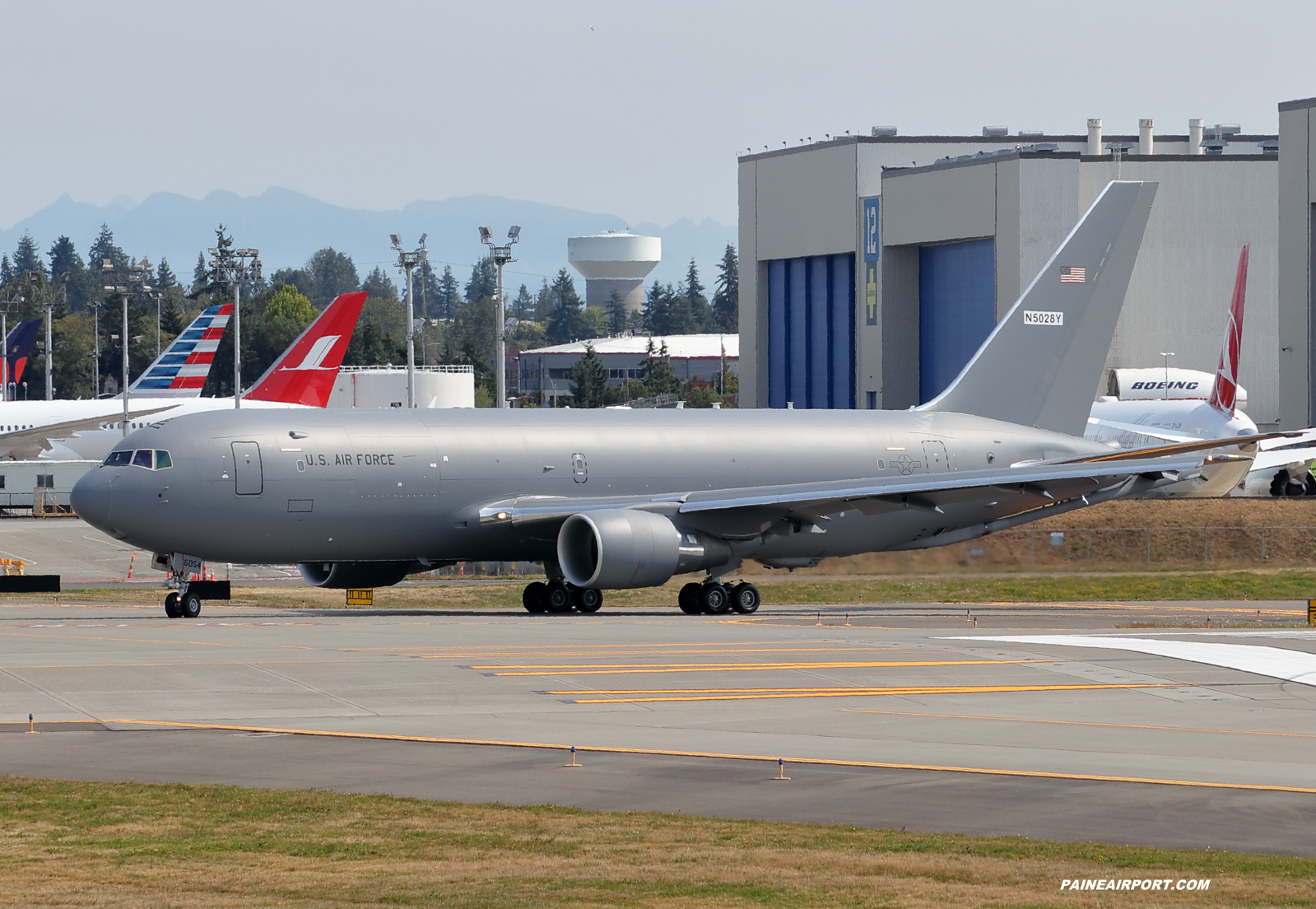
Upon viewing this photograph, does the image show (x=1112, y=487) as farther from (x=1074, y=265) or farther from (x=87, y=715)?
(x=87, y=715)

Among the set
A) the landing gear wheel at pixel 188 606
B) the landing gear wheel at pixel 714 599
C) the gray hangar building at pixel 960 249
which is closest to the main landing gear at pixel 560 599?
the landing gear wheel at pixel 714 599

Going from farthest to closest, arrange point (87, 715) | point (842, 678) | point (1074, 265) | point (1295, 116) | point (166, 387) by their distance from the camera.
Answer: point (166, 387), point (1295, 116), point (1074, 265), point (842, 678), point (87, 715)

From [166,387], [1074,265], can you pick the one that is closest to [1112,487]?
[1074,265]

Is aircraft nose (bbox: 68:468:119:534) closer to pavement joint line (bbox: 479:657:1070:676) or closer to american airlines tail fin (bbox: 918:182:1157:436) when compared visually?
pavement joint line (bbox: 479:657:1070:676)

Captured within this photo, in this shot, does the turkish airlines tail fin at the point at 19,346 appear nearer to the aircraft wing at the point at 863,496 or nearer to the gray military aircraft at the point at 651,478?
the gray military aircraft at the point at 651,478

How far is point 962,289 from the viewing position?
108 metres

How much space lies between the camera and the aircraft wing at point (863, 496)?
40500 millimetres

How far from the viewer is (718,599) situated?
42.0 metres

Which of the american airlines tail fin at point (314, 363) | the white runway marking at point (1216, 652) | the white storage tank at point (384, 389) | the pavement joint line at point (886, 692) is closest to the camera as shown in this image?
the pavement joint line at point (886, 692)

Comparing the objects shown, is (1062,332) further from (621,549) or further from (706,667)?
(706,667)

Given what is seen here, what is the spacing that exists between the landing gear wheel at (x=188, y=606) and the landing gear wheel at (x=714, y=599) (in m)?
11.5

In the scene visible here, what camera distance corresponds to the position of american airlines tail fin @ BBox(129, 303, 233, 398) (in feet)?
345

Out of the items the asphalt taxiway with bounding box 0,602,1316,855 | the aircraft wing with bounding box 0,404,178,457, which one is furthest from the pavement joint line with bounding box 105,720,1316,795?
the aircraft wing with bounding box 0,404,178,457

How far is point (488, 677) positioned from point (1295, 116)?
228 feet
